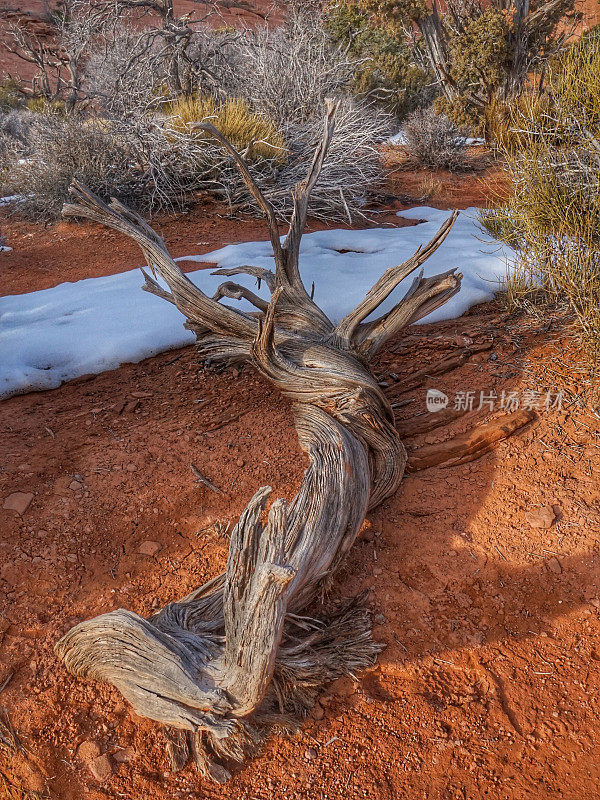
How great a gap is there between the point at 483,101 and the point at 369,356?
830cm

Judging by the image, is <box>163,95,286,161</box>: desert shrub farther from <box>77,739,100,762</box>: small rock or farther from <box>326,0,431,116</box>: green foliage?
<box>77,739,100,762</box>: small rock

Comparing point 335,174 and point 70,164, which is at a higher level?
point 70,164

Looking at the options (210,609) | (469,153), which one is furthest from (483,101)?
(210,609)

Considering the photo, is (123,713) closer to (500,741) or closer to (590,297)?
(500,741)

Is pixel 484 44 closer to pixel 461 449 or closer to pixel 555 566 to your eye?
pixel 461 449

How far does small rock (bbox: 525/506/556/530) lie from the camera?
7.78 ft

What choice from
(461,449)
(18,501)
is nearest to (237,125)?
(461,449)

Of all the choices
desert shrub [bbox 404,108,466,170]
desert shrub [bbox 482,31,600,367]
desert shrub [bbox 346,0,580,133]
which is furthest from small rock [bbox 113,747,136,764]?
desert shrub [bbox 346,0,580,133]

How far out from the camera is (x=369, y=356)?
9.27ft

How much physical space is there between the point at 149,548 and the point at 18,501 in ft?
2.01

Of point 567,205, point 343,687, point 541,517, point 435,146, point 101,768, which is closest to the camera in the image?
point 101,768

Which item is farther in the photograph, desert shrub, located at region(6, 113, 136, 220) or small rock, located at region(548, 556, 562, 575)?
desert shrub, located at region(6, 113, 136, 220)

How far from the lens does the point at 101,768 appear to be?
1681 millimetres

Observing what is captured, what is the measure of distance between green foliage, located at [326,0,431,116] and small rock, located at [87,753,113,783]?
9.95m
